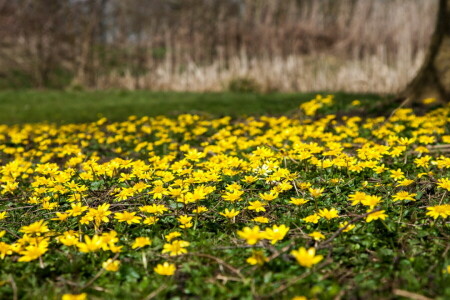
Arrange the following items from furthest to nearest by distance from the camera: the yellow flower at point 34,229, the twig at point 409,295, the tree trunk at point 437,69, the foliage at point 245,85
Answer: the foliage at point 245,85 < the tree trunk at point 437,69 < the yellow flower at point 34,229 < the twig at point 409,295

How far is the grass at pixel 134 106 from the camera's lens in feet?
22.6

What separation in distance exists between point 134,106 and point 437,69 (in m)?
5.68

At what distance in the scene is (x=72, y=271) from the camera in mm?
1778

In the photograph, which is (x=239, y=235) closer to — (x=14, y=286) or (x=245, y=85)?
(x=14, y=286)

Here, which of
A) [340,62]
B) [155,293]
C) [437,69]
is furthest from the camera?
[340,62]

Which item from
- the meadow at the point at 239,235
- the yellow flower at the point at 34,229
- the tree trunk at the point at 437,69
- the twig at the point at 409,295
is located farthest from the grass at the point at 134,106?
the twig at the point at 409,295

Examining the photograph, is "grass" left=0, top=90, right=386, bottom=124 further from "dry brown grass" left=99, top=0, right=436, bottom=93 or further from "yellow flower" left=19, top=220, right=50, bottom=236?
"yellow flower" left=19, top=220, right=50, bottom=236

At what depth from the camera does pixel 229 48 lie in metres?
16.2

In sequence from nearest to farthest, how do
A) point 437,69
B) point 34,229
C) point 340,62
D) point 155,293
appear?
point 155,293, point 34,229, point 437,69, point 340,62

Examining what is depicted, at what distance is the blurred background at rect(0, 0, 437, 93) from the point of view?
10.5 meters

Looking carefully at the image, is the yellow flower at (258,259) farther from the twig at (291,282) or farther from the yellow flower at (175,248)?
the yellow flower at (175,248)

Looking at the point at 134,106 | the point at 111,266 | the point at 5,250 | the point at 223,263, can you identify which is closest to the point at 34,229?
the point at 5,250

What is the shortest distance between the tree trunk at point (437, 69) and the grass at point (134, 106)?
851 mm

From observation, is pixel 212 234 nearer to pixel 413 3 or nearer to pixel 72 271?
pixel 72 271
